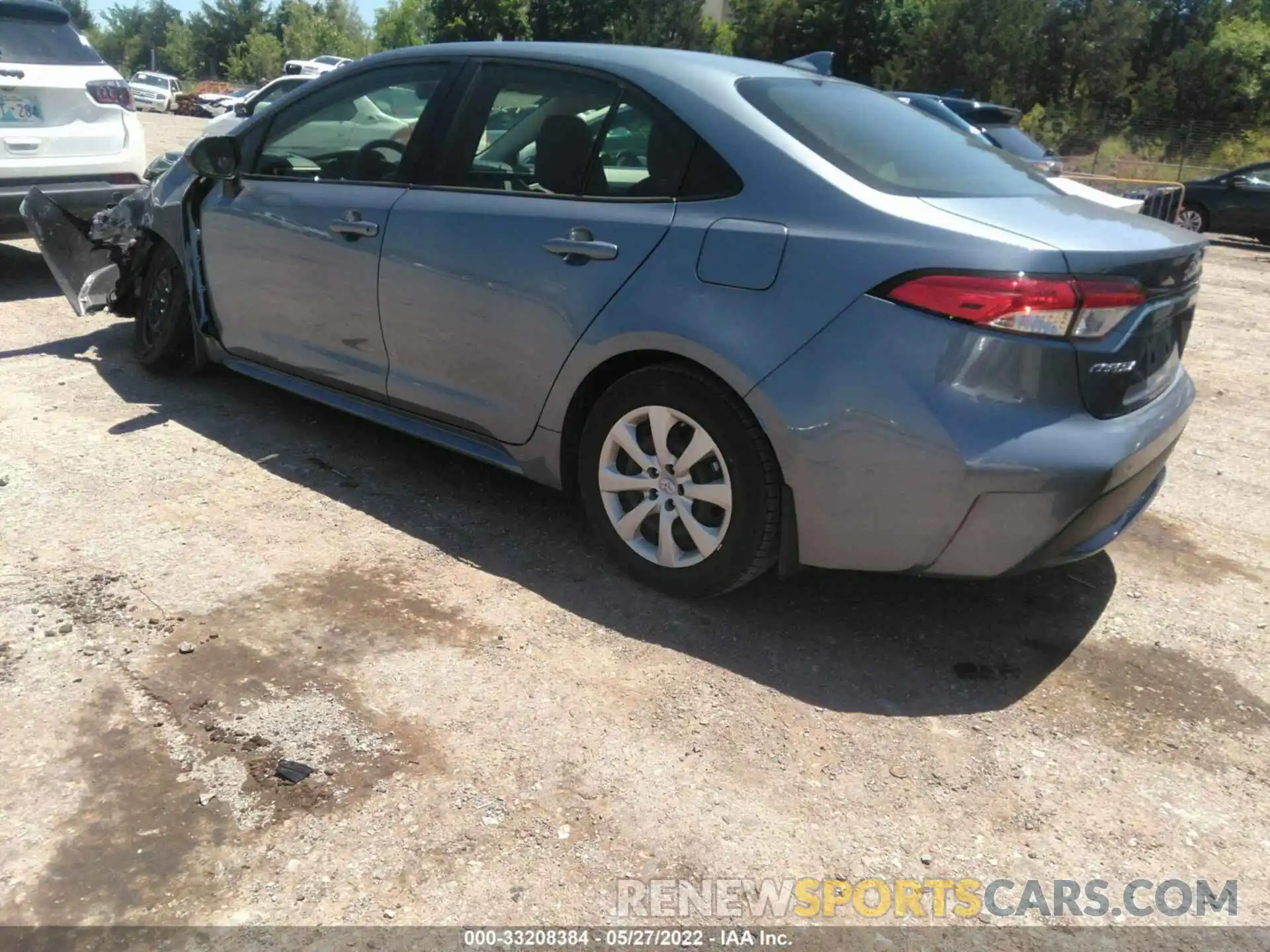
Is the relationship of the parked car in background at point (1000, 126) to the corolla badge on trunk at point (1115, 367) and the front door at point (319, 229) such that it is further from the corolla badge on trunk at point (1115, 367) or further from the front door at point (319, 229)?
the corolla badge on trunk at point (1115, 367)

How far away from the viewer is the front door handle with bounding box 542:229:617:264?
332cm

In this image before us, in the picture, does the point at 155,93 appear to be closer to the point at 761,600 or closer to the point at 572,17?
the point at 572,17

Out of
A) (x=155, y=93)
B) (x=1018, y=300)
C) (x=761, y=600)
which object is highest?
(x=1018, y=300)

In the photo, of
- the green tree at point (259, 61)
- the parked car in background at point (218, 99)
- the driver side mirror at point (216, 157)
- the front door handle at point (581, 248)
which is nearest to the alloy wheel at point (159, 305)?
the driver side mirror at point (216, 157)

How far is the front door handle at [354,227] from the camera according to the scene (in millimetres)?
3961

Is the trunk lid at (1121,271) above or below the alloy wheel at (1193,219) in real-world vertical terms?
above

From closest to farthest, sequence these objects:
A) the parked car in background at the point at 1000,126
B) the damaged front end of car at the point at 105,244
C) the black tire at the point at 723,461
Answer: the black tire at the point at 723,461 < the damaged front end of car at the point at 105,244 < the parked car in background at the point at 1000,126

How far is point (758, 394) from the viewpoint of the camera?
3.00 metres

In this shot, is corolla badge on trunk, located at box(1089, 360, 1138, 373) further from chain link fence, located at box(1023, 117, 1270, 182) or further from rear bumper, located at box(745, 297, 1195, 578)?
chain link fence, located at box(1023, 117, 1270, 182)

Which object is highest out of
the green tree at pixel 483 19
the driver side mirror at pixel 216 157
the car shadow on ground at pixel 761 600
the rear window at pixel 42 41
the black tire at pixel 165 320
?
the green tree at pixel 483 19

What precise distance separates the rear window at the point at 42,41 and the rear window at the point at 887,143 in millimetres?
5678

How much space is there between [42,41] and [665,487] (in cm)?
612

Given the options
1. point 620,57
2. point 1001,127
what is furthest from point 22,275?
point 1001,127

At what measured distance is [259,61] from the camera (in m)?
76.4
